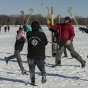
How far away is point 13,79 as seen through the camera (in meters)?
6.23

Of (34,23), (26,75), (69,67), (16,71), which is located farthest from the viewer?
(69,67)

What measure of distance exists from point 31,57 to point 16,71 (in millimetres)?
2090

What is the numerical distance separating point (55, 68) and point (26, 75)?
138 cm

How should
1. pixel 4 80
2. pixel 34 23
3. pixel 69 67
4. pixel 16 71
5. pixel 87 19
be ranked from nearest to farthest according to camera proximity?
pixel 34 23 < pixel 4 80 < pixel 16 71 < pixel 69 67 < pixel 87 19

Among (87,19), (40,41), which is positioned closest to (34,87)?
(40,41)

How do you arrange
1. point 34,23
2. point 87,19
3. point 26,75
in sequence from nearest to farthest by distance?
point 34,23 → point 26,75 → point 87,19

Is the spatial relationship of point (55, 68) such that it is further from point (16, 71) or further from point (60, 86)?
point (60, 86)

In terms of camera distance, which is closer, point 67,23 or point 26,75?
point 26,75

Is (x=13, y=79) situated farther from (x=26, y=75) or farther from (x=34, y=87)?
(x=34, y=87)

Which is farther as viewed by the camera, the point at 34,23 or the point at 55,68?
the point at 55,68

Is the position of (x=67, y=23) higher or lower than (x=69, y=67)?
higher

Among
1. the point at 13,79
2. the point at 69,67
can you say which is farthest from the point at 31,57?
the point at 69,67

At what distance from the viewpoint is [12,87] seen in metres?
5.49

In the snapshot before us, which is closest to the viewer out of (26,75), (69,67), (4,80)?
(4,80)
